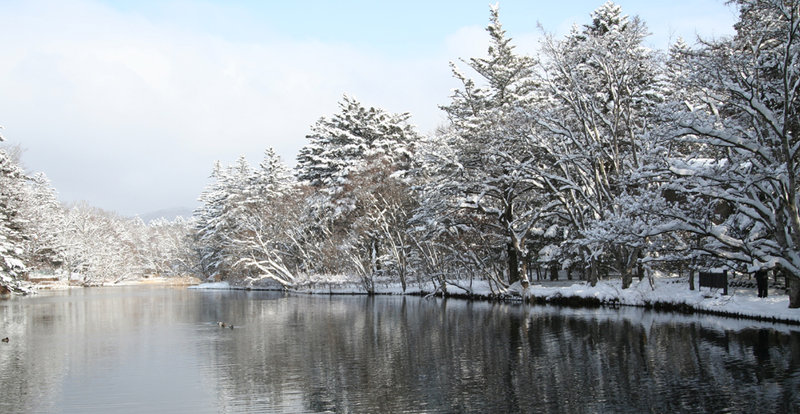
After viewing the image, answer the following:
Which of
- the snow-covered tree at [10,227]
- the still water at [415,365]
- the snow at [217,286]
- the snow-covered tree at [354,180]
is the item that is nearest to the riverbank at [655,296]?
the still water at [415,365]

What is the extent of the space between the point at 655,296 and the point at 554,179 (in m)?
7.70

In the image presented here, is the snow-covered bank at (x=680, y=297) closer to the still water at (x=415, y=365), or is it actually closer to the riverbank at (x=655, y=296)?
the riverbank at (x=655, y=296)

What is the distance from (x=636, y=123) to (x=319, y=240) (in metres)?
29.6

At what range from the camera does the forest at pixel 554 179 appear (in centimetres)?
2056

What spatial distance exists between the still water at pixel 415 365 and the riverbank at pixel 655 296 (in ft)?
3.84

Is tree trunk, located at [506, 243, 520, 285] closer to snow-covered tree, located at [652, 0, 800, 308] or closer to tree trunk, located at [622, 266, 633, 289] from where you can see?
tree trunk, located at [622, 266, 633, 289]

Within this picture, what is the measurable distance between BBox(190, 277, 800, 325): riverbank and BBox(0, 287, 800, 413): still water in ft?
3.84

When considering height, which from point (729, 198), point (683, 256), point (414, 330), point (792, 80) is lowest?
point (414, 330)

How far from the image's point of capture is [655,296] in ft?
89.9

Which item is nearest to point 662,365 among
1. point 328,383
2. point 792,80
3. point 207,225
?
point 328,383

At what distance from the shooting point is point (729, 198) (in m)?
20.5

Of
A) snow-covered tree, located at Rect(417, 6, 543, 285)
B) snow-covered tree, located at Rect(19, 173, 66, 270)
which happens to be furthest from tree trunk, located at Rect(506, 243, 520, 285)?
snow-covered tree, located at Rect(19, 173, 66, 270)

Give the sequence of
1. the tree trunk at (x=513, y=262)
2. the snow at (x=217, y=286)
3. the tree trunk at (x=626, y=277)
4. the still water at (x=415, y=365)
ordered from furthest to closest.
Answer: the snow at (x=217, y=286), the tree trunk at (x=513, y=262), the tree trunk at (x=626, y=277), the still water at (x=415, y=365)

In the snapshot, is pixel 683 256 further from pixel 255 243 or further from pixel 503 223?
pixel 255 243
